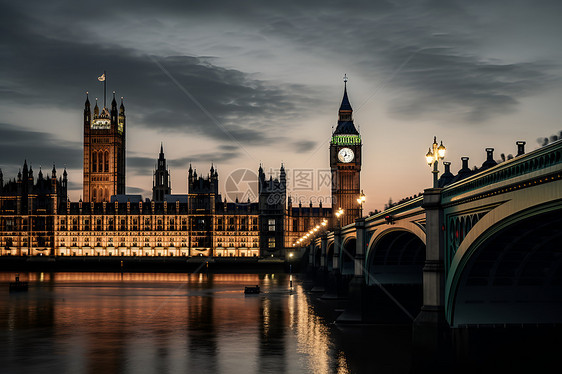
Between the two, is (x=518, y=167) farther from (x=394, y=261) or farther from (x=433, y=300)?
(x=394, y=261)

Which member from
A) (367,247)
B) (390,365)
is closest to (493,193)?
(390,365)

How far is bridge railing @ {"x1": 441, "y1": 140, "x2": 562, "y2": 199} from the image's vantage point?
2123 cm

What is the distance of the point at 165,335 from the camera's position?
56.6 meters

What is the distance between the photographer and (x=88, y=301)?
290 feet

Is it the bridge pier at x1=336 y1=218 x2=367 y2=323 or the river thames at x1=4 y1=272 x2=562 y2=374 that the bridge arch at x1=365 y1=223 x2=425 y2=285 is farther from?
the river thames at x1=4 y1=272 x2=562 y2=374

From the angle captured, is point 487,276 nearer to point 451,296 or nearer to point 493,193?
point 451,296

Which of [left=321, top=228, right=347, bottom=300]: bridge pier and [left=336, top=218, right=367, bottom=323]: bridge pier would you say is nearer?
[left=336, top=218, right=367, bottom=323]: bridge pier

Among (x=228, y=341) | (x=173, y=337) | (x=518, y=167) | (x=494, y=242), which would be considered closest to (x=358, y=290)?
(x=228, y=341)

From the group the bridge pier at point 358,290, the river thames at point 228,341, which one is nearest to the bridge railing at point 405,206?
the bridge pier at point 358,290

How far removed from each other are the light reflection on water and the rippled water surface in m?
0.06

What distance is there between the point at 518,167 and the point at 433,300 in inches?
462

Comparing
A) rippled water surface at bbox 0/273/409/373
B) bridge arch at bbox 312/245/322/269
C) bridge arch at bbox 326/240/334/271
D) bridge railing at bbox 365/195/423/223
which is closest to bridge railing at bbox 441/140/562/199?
bridge railing at bbox 365/195/423/223

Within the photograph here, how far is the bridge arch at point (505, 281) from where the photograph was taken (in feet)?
96.4

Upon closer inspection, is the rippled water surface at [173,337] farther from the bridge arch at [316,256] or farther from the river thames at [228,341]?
the bridge arch at [316,256]
